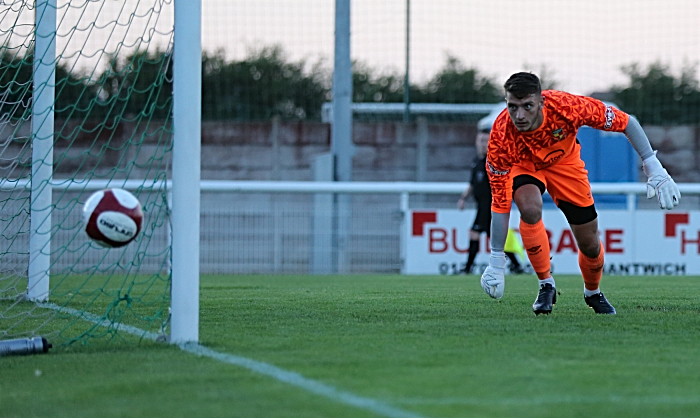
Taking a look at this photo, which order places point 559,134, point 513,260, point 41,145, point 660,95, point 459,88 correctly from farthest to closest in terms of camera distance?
point 459,88 → point 660,95 → point 513,260 → point 41,145 → point 559,134

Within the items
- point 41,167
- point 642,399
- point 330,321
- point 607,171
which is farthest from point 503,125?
point 607,171

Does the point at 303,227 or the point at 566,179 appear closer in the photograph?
the point at 566,179

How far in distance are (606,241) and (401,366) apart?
31.3ft

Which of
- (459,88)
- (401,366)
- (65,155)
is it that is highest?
(459,88)

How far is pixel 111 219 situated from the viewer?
13.9ft

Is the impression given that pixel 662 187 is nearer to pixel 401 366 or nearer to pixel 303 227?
pixel 401 366

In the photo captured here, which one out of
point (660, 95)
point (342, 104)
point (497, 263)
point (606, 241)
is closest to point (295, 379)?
point (497, 263)

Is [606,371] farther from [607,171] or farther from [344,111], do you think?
[607,171]

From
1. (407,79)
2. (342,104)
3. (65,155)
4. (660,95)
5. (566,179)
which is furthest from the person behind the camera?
(660,95)

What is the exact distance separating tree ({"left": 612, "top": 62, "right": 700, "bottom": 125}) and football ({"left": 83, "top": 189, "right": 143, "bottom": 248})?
569 inches

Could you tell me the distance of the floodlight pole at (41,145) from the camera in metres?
6.63

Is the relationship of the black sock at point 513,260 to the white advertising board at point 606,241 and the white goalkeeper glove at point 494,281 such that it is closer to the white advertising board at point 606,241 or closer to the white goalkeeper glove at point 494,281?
the white advertising board at point 606,241

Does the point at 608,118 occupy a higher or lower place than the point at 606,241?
higher

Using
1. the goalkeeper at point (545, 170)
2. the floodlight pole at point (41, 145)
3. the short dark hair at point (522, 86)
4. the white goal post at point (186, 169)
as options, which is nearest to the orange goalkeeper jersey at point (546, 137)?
the goalkeeper at point (545, 170)
